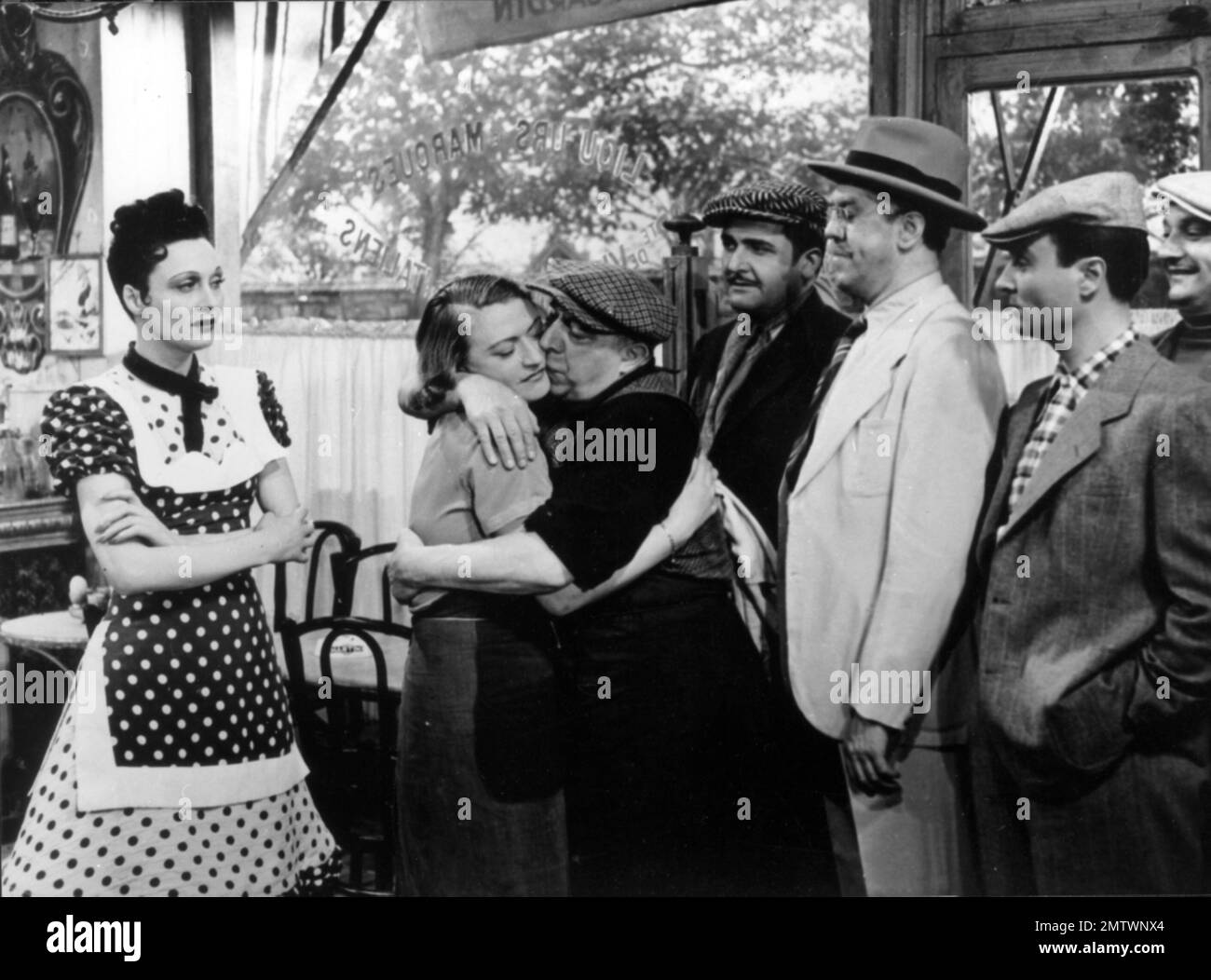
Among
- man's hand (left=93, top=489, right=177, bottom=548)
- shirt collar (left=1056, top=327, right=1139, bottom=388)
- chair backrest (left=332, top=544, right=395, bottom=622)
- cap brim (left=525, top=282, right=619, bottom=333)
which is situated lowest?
chair backrest (left=332, top=544, right=395, bottom=622)

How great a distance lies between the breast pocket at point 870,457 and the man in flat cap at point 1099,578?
0.23 m

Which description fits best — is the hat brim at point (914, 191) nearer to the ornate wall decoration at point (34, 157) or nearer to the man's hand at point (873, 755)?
the man's hand at point (873, 755)

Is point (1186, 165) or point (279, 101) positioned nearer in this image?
point (1186, 165)

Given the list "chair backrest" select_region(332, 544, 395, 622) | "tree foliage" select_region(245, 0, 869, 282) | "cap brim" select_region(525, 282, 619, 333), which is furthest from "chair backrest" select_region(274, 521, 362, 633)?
"cap brim" select_region(525, 282, 619, 333)

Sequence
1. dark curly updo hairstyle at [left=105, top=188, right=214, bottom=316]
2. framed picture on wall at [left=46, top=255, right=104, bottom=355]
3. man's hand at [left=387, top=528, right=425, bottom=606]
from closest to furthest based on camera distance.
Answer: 1. man's hand at [left=387, top=528, right=425, bottom=606]
2. dark curly updo hairstyle at [left=105, top=188, right=214, bottom=316]
3. framed picture on wall at [left=46, top=255, right=104, bottom=355]

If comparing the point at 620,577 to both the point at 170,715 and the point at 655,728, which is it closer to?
the point at 655,728

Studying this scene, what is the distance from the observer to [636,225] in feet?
10.5

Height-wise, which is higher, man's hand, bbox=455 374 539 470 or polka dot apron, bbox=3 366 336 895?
man's hand, bbox=455 374 539 470

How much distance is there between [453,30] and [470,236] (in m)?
0.51

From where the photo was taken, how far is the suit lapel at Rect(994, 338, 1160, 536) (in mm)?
2551

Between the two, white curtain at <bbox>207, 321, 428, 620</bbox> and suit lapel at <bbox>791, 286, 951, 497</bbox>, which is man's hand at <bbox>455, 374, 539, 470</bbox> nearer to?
white curtain at <bbox>207, 321, 428, 620</bbox>

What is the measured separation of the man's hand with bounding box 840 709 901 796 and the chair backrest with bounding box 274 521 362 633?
1.29 m
